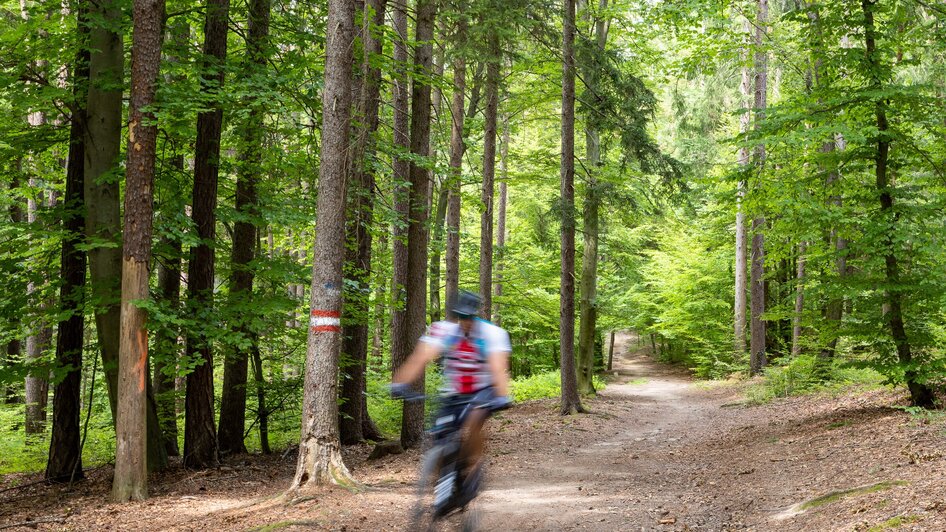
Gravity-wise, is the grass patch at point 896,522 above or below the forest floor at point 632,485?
above

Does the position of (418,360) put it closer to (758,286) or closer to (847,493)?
(847,493)

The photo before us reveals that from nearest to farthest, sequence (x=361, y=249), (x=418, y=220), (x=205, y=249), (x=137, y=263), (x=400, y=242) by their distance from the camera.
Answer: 1. (x=137, y=263)
2. (x=205, y=249)
3. (x=418, y=220)
4. (x=400, y=242)
5. (x=361, y=249)

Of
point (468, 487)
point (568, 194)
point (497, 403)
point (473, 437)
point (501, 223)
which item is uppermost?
point (501, 223)

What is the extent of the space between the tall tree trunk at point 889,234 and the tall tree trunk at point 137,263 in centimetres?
1017

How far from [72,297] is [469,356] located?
727cm

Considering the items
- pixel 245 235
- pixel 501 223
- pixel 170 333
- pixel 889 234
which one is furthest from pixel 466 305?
pixel 501 223

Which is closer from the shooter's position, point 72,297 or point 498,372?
point 498,372

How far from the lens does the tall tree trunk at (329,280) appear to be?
7273mm

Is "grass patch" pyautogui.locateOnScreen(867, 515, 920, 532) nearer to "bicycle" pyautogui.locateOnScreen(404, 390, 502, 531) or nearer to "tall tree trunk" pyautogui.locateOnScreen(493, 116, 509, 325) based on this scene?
"bicycle" pyautogui.locateOnScreen(404, 390, 502, 531)

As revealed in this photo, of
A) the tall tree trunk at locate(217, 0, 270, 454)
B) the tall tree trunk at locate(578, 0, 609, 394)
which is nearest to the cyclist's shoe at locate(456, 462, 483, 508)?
the tall tree trunk at locate(217, 0, 270, 454)

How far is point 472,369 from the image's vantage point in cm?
523

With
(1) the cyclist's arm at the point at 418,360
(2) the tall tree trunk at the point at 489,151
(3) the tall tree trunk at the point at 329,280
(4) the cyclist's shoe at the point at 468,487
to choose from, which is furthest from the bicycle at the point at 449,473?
(2) the tall tree trunk at the point at 489,151

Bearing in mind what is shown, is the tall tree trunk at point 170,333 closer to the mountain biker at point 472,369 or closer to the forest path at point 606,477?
the forest path at point 606,477

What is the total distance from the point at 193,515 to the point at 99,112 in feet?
19.5
